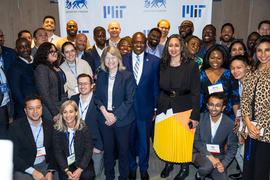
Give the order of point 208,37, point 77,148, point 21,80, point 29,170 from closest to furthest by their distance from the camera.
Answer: point 29,170 < point 77,148 < point 21,80 < point 208,37

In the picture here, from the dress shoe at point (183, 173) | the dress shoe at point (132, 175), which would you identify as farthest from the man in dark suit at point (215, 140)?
the dress shoe at point (132, 175)

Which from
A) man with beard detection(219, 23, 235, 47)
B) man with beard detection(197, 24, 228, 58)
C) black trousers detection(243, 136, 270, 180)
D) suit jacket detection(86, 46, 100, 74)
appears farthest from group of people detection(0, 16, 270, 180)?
man with beard detection(219, 23, 235, 47)

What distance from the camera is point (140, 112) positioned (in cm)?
287

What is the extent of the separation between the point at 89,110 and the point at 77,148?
545 mm

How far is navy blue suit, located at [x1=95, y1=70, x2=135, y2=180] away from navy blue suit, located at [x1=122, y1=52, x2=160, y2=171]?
169 mm

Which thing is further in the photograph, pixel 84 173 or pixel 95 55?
pixel 95 55

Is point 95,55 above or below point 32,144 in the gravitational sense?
above

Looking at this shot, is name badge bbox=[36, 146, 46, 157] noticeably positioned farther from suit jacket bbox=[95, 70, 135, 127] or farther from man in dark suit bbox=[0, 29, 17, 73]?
man in dark suit bbox=[0, 29, 17, 73]

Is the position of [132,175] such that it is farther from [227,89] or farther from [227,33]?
[227,33]

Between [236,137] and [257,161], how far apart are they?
1.82ft

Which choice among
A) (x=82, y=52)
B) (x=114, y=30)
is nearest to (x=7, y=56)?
(x=82, y=52)

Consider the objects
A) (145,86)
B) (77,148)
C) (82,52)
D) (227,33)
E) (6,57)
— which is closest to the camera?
(77,148)

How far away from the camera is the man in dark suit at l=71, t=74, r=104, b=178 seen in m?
3.01

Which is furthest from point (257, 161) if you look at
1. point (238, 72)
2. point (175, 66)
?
point (175, 66)
